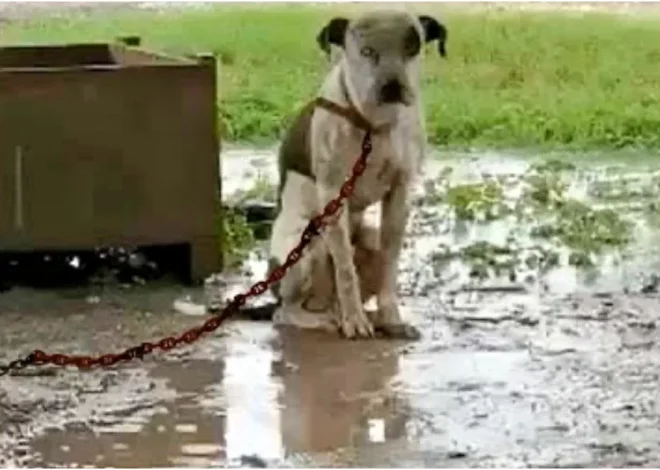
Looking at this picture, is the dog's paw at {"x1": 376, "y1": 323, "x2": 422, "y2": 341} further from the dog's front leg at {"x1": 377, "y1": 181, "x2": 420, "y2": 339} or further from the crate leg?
the crate leg

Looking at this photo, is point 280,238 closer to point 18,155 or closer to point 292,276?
point 292,276

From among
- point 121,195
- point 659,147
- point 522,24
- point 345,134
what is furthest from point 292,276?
point 522,24

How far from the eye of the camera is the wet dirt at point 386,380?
520cm

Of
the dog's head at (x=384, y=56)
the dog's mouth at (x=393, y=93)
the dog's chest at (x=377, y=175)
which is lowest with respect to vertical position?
the dog's chest at (x=377, y=175)

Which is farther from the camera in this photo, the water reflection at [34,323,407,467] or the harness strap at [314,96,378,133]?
the harness strap at [314,96,378,133]

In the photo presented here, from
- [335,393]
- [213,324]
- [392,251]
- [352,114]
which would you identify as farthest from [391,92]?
[335,393]

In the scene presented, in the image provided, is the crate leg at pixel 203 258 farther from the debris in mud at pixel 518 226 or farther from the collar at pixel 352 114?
the collar at pixel 352 114

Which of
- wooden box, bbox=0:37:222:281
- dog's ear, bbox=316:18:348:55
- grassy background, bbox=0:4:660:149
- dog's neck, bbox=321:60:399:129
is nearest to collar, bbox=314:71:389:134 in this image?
dog's neck, bbox=321:60:399:129

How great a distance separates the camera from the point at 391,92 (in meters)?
6.42

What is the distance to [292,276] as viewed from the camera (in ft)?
22.6

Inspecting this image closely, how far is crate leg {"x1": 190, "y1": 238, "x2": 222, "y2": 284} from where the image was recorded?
304 inches

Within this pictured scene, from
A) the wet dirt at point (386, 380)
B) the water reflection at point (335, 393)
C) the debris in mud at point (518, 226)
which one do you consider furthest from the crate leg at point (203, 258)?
the water reflection at point (335, 393)

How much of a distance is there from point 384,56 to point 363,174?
0.45 m

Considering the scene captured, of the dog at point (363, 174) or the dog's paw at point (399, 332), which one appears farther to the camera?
the dog's paw at point (399, 332)
